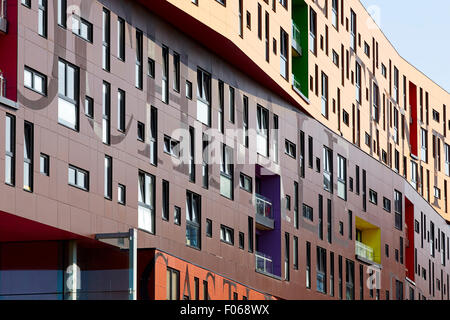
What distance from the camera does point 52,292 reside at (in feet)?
119

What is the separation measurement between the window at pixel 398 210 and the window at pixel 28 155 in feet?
139

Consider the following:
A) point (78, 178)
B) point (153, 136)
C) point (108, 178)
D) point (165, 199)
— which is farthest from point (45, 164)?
point (165, 199)

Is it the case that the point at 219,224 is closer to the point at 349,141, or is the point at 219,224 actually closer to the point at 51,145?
the point at 51,145

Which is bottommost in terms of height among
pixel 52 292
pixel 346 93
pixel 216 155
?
pixel 52 292

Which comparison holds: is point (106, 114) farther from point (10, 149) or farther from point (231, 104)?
point (231, 104)

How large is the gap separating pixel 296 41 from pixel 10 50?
26328 mm

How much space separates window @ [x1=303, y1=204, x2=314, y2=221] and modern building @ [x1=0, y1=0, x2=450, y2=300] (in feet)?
0.36

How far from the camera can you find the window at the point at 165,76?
43.2 meters

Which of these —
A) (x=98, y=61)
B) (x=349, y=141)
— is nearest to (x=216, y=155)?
(x=98, y=61)

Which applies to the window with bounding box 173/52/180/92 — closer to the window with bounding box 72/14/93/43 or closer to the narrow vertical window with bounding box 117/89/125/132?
the narrow vertical window with bounding box 117/89/125/132

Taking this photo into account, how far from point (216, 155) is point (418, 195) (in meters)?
35.5

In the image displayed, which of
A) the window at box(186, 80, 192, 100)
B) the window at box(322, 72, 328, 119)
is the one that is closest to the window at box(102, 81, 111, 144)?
the window at box(186, 80, 192, 100)

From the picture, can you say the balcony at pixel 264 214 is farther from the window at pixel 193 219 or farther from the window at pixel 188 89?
the window at pixel 188 89

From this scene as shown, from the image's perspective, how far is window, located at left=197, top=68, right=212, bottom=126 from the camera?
46.4 metres
